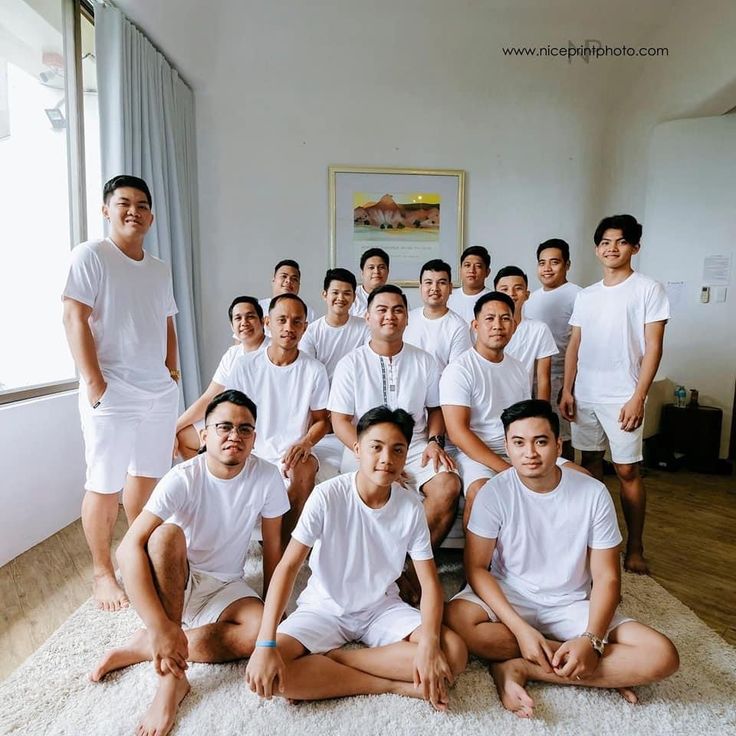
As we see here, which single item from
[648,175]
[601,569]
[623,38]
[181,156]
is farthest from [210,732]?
[623,38]

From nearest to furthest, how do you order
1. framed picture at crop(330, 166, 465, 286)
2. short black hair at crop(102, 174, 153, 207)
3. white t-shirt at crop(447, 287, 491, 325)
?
1. short black hair at crop(102, 174, 153, 207)
2. white t-shirt at crop(447, 287, 491, 325)
3. framed picture at crop(330, 166, 465, 286)

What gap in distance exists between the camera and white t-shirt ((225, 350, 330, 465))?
232cm

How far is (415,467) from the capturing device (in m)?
2.20

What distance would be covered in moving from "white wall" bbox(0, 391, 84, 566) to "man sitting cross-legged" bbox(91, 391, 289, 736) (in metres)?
1.07

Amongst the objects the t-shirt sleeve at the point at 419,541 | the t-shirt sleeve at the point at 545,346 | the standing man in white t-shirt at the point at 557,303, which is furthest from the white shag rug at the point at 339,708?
the standing man in white t-shirt at the point at 557,303

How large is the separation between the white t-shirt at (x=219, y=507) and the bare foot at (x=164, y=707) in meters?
0.32

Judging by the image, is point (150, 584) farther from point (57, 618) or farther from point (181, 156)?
point (181, 156)

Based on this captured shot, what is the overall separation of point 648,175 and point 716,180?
46cm

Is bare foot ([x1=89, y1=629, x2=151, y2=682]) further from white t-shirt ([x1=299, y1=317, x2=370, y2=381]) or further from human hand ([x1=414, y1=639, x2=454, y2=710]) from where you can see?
white t-shirt ([x1=299, y1=317, x2=370, y2=381])

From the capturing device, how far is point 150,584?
4.85ft

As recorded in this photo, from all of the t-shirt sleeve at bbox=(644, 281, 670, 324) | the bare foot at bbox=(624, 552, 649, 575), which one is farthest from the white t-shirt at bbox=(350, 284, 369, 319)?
the bare foot at bbox=(624, 552, 649, 575)

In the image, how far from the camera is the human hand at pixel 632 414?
91.4 inches

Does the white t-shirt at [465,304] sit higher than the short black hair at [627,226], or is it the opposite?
the short black hair at [627,226]

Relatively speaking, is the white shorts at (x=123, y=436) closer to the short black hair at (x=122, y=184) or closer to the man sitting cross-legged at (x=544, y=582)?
the short black hair at (x=122, y=184)
